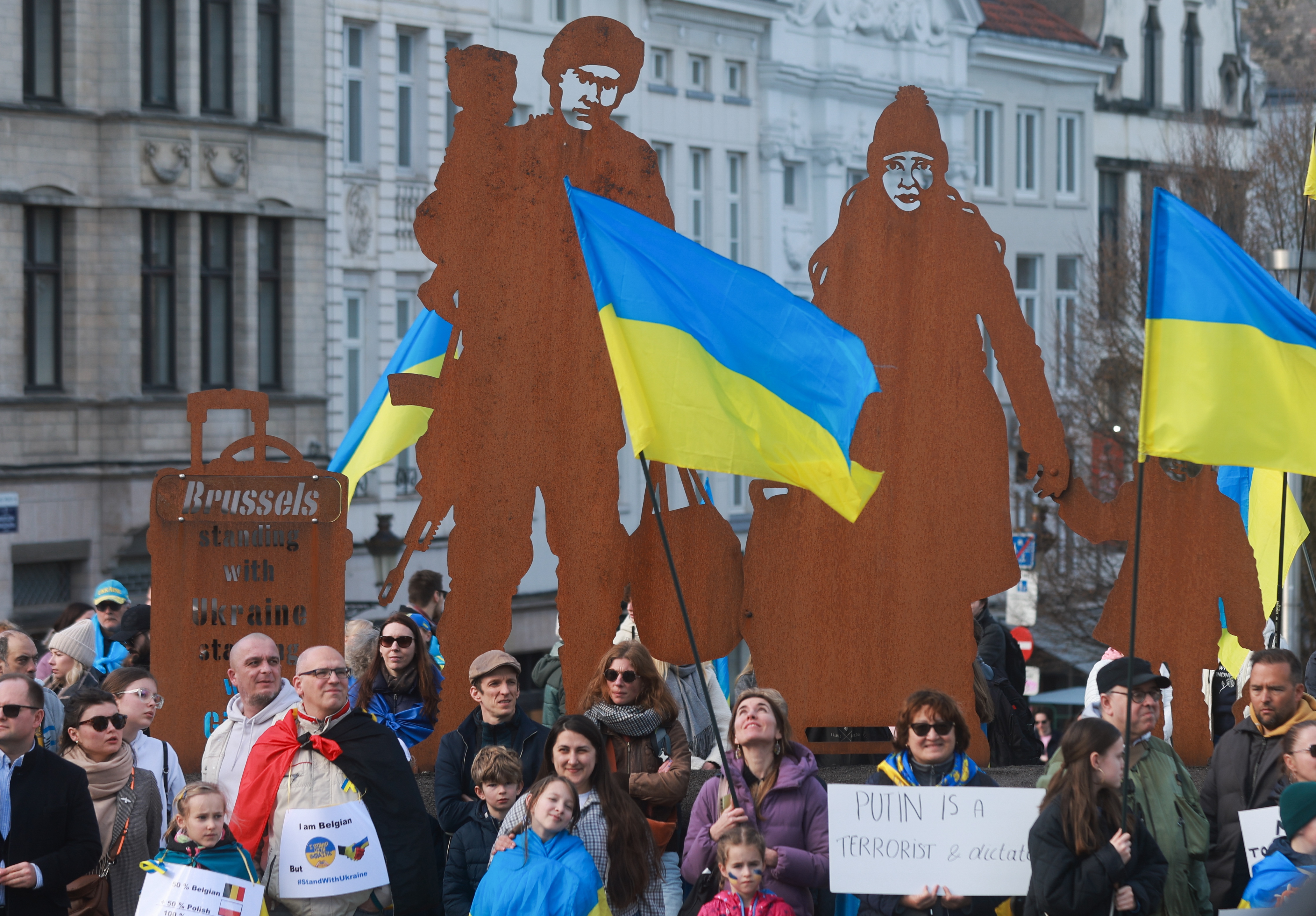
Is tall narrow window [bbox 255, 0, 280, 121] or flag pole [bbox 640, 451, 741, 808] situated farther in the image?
tall narrow window [bbox 255, 0, 280, 121]

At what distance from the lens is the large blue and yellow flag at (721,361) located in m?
8.77

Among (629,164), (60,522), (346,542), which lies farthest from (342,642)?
(60,522)

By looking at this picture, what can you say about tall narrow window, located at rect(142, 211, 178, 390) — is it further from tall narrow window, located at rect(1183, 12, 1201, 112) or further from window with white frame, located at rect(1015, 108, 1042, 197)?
tall narrow window, located at rect(1183, 12, 1201, 112)

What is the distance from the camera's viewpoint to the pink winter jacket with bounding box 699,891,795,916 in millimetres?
7375

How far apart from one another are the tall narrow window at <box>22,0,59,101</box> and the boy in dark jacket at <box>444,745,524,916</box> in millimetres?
19554

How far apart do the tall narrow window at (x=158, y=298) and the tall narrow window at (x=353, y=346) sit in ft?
10.5

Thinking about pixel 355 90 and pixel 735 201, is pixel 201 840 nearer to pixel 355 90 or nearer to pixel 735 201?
pixel 355 90

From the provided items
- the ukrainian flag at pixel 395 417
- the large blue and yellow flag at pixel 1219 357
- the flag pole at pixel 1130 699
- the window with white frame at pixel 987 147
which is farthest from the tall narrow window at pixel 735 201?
the flag pole at pixel 1130 699

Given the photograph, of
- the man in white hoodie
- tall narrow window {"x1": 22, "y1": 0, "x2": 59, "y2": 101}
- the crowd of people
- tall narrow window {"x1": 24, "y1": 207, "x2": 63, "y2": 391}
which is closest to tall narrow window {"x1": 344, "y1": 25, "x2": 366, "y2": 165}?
tall narrow window {"x1": 22, "y1": 0, "x2": 59, "y2": 101}

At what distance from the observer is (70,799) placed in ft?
25.4

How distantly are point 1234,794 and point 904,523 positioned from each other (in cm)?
274

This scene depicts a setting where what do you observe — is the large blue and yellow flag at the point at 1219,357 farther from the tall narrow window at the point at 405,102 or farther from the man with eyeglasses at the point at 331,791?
the tall narrow window at the point at 405,102

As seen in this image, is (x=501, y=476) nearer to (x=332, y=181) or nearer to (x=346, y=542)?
(x=346, y=542)

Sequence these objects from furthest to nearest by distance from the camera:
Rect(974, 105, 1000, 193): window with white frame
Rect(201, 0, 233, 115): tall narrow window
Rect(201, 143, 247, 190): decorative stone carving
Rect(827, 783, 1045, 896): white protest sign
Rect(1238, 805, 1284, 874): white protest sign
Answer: Rect(974, 105, 1000, 193): window with white frame, Rect(201, 0, 233, 115): tall narrow window, Rect(201, 143, 247, 190): decorative stone carving, Rect(1238, 805, 1284, 874): white protest sign, Rect(827, 783, 1045, 896): white protest sign
